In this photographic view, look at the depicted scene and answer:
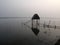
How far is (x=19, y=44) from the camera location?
16719mm

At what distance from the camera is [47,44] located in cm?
1667

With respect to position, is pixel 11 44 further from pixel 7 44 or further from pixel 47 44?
pixel 47 44

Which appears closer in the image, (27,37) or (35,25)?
(27,37)

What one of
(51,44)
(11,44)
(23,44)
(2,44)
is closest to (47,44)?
(51,44)

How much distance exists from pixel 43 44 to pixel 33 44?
3.90 ft

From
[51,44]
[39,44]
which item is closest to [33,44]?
[39,44]

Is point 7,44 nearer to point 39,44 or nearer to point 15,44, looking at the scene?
point 15,44

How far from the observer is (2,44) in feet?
53.6

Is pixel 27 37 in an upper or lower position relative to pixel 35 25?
upper

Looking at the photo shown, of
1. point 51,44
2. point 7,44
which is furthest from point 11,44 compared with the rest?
point 51,44

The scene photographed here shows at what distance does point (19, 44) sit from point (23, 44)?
48 cm

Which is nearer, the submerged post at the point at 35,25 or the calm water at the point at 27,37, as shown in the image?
the calm water at the point at 27,37

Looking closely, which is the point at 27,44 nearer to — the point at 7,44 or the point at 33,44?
the point at 33,44

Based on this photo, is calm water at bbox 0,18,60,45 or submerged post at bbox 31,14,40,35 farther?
submerged post at bbox 31,14,40,35
